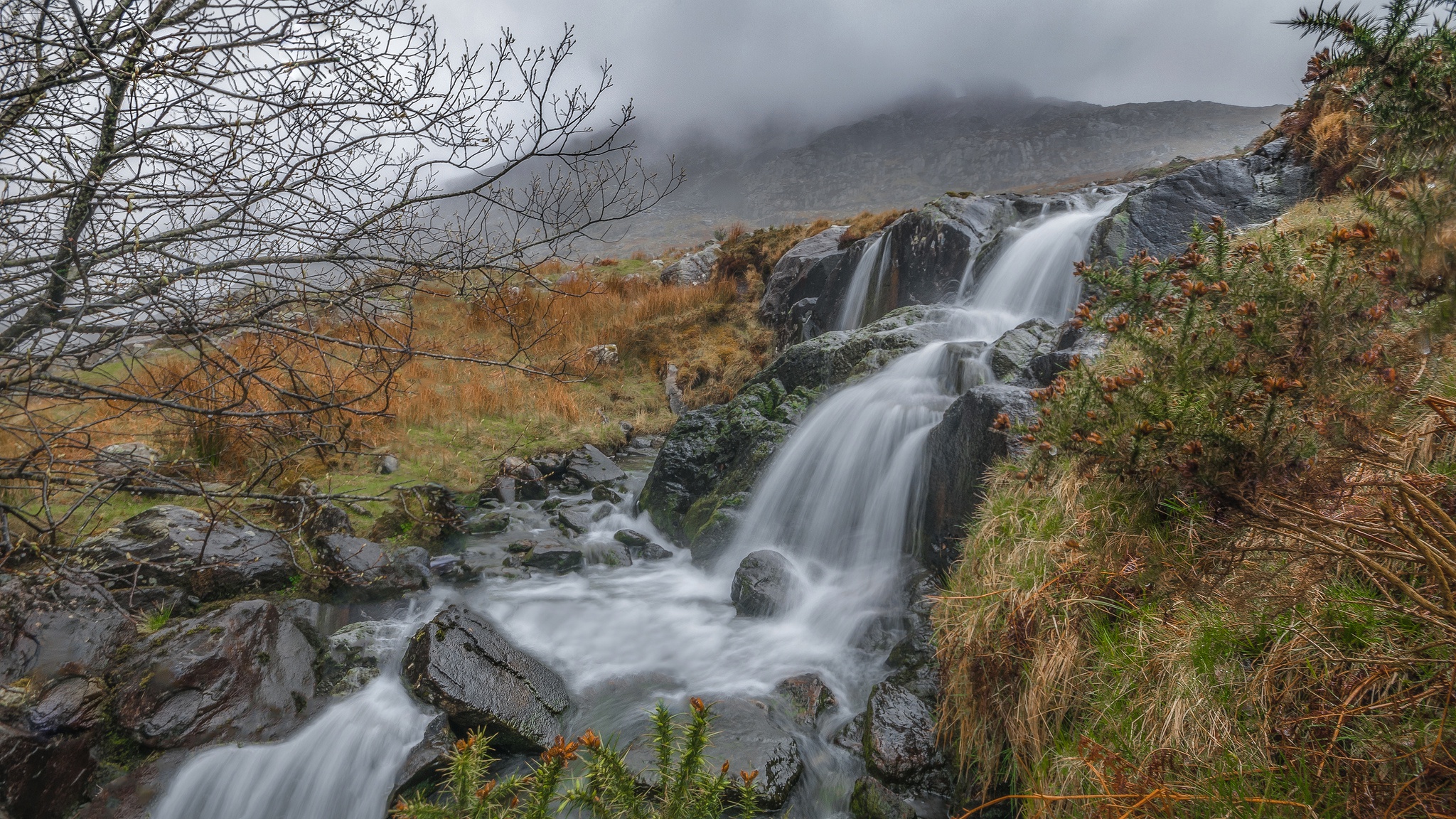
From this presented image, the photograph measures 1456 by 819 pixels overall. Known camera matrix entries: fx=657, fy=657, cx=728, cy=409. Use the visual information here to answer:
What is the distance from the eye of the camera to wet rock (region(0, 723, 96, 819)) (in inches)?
125

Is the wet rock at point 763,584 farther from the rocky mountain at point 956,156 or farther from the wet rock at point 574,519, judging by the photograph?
the rocky mountain at point 956,156

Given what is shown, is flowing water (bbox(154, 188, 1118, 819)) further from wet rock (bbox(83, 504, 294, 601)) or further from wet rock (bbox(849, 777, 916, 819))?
wet rock (bbox(83, 504, 294, 601))

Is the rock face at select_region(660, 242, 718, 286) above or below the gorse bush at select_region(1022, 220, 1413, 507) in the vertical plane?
above

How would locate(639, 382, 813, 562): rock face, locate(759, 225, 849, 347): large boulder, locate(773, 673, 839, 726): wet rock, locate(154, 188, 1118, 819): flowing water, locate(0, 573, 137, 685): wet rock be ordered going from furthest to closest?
locate(759, 225, 849, 347): large boulder → locate(639, 382, 813, 562): rock face → locate(773, 673, 839, 726): wet rock → locate(154, 188, 1118, 819): flowing water → locate(0, 573, 137, 685): wet rock

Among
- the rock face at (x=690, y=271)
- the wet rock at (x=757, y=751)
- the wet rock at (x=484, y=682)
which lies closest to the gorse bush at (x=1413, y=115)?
the wet rock at (x=757, y=751)

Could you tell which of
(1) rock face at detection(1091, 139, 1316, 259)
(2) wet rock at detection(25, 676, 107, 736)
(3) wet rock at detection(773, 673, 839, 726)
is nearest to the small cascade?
(1) rock face at detection(1091, 139, 1316, 259)

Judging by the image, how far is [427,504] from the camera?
6.81 m

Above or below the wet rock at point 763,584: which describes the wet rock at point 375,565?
above

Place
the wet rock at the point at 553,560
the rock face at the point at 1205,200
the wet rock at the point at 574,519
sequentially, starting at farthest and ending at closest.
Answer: the rock face at the point at 1205,200
the wet rock at the point at 574,519
the wet rock at the point at 553,560

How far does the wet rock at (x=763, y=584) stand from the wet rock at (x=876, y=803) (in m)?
2.10

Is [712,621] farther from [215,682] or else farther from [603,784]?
[603,784]

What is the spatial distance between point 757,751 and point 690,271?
15627 millimetres

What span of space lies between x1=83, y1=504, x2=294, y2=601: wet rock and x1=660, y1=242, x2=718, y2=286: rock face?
12886mm

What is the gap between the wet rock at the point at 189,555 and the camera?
4645 mm
